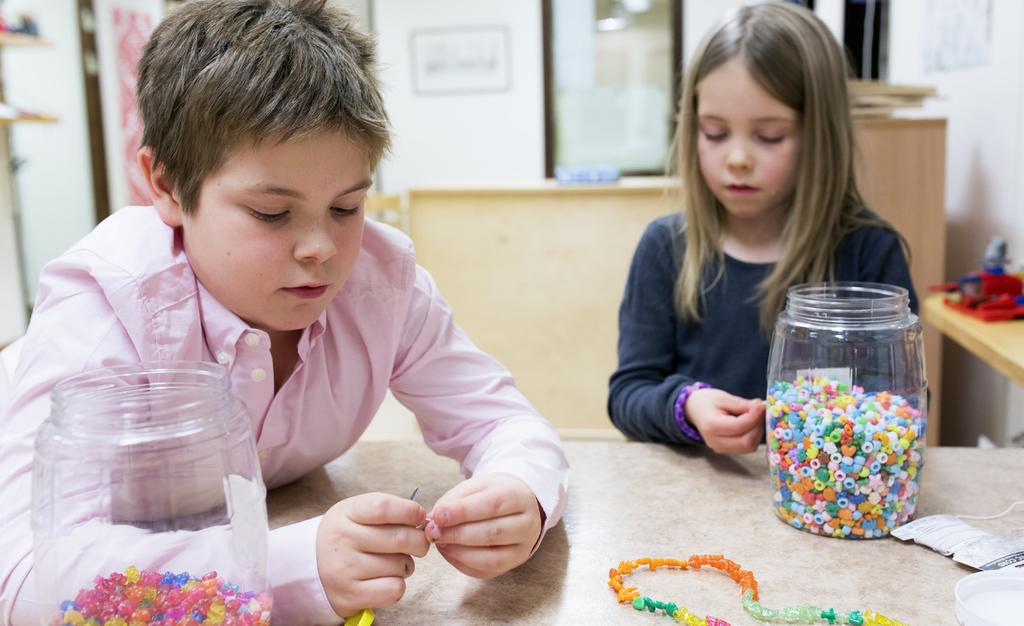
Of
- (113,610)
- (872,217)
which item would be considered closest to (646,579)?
(113,610)

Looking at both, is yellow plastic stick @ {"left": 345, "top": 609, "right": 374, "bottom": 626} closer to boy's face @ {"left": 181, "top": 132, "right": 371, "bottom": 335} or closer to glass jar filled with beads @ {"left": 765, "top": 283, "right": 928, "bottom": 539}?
boy's face @ {"left": 181, "top": 132, "right": 371, "bottom": 335}

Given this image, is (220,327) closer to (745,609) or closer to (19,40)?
(745,609)

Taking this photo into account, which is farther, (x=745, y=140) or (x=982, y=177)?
(x=982, y=177)

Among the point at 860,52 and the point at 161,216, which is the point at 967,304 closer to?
the point at 161,216

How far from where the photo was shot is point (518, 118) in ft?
18.7

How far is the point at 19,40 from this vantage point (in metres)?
3.74

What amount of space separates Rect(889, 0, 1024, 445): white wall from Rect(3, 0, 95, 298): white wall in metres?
4.20

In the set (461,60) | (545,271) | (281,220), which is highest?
(461,60)

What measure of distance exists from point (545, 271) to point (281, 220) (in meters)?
2.08

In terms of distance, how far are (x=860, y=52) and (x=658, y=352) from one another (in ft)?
7.48

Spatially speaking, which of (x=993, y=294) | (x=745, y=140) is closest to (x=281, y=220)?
(x=745, y=140)

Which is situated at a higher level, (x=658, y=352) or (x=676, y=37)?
(x=676, y=37)

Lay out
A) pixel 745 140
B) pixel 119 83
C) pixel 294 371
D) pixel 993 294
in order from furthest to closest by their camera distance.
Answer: pixel 119 83 → pixel 993 294 → pixel 745 140 → pixel 294 371

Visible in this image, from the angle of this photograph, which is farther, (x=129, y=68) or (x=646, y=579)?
(x=129, y=68)
